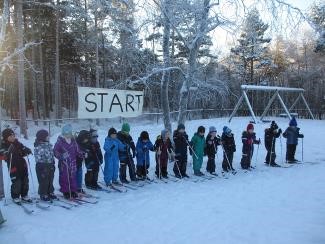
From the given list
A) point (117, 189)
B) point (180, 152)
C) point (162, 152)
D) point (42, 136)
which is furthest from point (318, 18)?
point (42, 136)

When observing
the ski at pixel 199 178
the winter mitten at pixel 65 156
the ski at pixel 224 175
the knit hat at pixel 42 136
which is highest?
the knit hat at pixel 42 136

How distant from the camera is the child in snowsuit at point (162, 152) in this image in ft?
35.8

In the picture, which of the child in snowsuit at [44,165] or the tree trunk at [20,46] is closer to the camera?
the child in snowsuit at [44,165]

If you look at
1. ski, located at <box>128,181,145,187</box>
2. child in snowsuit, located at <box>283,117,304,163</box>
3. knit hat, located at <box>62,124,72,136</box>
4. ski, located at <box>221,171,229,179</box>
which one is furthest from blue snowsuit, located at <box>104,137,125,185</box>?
child in snowsuit, located at <box>283,117,304,163</box>

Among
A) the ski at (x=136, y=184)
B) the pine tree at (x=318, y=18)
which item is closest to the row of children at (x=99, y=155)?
the ski at (x=136, y=184)

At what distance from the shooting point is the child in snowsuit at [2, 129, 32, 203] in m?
8.27

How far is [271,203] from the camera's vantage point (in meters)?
8.42

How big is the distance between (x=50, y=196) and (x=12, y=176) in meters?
0.90

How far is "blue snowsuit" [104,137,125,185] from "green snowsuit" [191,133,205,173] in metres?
2.48

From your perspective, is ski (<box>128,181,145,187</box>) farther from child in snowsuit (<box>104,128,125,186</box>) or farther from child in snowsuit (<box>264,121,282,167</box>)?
child in snowsuit (<box>264,121,282,167</box>)

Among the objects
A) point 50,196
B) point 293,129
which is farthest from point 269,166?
point 50,196

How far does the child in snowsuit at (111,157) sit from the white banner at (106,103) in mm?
618

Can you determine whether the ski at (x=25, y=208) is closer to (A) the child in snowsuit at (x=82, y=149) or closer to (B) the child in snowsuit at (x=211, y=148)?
(A) the child in snowsuit at (x=82, y=149)

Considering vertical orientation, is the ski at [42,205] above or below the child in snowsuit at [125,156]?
below
